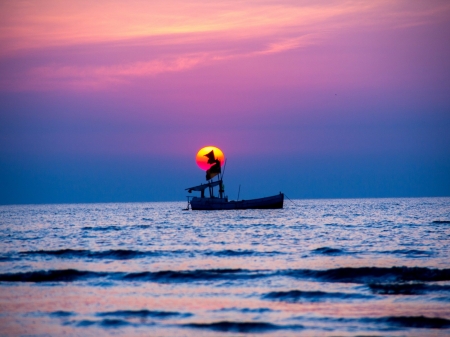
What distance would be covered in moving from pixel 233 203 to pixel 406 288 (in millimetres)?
85538

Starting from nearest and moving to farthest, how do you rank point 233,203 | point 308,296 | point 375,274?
point 308,296
point 375,274
point 233,203

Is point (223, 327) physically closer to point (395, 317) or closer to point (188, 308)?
point (188, 308)

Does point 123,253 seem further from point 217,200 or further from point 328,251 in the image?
point 217,200

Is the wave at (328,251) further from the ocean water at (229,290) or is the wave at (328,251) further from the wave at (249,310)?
the wave at (249,310)

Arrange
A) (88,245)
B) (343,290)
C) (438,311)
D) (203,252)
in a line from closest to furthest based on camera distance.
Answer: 1. (438,311)
2. (343,290)
3. (203,252)
4. (88,245)

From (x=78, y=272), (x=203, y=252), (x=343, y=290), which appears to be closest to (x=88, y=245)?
(x=203, y=252)

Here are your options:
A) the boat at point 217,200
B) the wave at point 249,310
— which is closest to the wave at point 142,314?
the wave at point 249,310

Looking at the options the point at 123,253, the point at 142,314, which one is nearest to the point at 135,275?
the point at 142,314

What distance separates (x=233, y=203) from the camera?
108 m

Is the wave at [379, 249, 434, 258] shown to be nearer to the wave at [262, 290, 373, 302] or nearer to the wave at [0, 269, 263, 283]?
the wave at [0, 269, 263, 283]

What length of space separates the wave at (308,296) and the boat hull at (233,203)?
282 feet

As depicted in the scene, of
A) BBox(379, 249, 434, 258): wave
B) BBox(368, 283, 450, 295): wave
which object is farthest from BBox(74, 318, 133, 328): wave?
BBox(379, 249, 434, 258): wave

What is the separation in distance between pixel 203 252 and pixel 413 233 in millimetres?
22014

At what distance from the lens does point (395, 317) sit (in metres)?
17.5
